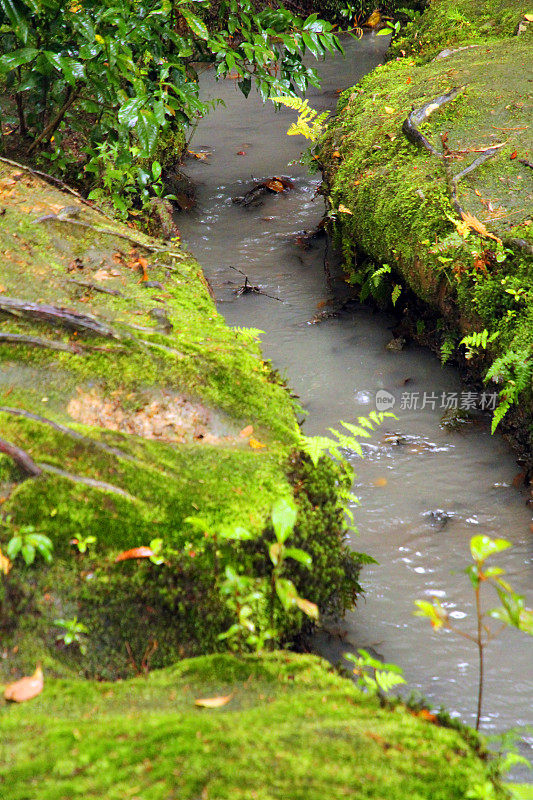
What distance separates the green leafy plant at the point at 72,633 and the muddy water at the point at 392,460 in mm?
1318

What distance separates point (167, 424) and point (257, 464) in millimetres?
538

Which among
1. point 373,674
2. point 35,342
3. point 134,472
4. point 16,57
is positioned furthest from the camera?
point 16,57

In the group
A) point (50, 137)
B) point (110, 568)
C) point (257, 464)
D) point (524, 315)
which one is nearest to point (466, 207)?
point (524, 315)

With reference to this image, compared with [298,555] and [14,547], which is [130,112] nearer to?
[14,547]

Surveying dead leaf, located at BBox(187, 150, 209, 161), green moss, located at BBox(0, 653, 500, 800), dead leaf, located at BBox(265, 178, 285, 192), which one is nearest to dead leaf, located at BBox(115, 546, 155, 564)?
green moss, located at BBox(0, 653, 500, 800)

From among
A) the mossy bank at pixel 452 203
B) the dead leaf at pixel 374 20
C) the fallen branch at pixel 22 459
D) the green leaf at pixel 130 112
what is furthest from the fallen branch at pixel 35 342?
the dead leaf at pixel 374 20

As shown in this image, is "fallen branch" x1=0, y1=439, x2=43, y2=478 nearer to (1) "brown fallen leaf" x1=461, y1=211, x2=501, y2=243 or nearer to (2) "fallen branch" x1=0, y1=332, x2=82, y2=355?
(2) "fallen branch" x1=0, y1=332, x2=82, y2=355

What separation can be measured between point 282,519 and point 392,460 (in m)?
2.17

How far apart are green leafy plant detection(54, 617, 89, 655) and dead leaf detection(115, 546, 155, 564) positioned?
0.85 feet

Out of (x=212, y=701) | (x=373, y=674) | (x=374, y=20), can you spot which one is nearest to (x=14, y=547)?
(x=212, y=701)

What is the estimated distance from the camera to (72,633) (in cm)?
228

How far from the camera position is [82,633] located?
230cm

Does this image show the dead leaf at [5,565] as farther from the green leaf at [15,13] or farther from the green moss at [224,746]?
the green leaf at [15,13]

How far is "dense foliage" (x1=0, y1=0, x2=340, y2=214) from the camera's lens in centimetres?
414
